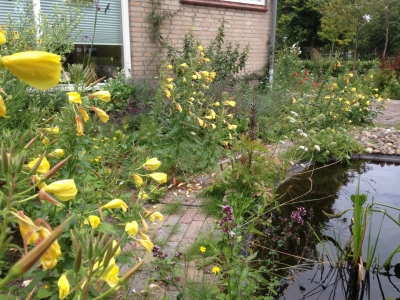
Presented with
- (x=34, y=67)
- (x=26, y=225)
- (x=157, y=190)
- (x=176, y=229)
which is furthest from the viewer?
(x=157, y=190)

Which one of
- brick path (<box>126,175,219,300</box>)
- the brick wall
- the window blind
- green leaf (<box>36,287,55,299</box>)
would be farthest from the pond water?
the window blind

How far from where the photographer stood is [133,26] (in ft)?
18.8

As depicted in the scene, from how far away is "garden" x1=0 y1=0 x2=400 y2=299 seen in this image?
74cm

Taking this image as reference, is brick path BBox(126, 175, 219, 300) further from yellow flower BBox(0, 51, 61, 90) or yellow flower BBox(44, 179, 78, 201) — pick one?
yellow flower BBox(0, 51, 61, 90)

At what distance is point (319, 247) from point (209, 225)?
34.4 inches

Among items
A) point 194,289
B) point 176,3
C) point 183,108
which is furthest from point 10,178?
point 176,3

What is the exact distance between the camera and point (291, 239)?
2.75 m

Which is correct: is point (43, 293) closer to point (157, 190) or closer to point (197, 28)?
point (157, 190)

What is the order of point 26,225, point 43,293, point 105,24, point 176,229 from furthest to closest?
1. point 105,24
2. point 176,229
3. point 43,293
4. point 26,225

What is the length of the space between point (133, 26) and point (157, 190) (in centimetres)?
367

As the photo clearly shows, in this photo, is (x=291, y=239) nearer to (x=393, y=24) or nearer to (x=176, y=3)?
(x=176, y=3)

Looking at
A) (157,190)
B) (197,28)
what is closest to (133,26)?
(197,28)

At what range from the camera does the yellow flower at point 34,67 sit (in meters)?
0.52

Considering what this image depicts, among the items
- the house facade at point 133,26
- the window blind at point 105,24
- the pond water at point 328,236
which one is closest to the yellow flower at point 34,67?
the pond water at point 328,236
